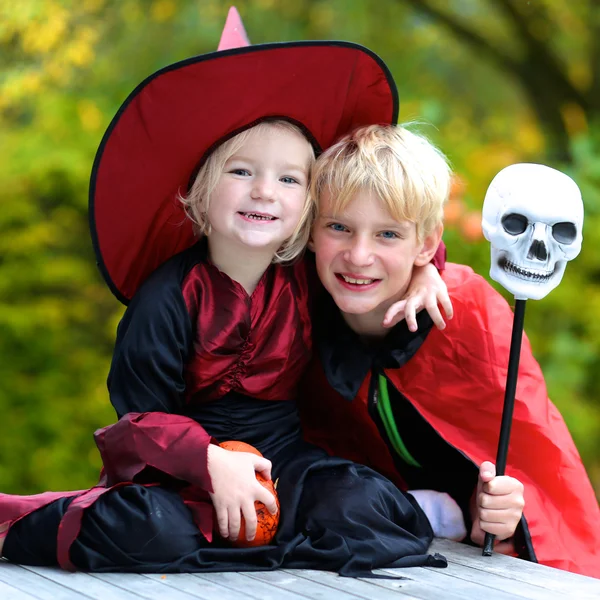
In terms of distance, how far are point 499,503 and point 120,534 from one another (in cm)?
94

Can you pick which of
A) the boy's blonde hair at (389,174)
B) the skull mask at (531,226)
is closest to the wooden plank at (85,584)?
the boy's blonde hair at (389,174)

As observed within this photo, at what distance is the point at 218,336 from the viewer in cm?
233

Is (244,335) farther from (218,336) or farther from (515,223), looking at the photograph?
(515,223)

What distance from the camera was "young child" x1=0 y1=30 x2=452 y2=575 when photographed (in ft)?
7.02

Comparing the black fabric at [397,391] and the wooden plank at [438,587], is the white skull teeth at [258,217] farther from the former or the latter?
the wooden plank at [438,587]


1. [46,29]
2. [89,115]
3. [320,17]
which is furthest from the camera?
[320,17]

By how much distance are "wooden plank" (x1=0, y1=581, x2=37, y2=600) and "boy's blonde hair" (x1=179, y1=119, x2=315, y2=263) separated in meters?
0.99

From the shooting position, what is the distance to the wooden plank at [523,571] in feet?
6.98

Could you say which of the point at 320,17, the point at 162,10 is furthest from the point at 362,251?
the point at 320,17

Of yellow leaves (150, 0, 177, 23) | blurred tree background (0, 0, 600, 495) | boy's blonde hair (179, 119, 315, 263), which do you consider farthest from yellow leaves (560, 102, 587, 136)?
boy's blonde hair (179, 119, 315, 263)

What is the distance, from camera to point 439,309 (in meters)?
2.59

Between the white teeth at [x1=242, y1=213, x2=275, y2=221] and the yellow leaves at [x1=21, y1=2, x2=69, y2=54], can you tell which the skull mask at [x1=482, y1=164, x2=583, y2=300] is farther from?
the yellow leaves at [x1=21, y1=2, x2=69, y2=54]

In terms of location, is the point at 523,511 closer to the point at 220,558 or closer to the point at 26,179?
the point at 220,558

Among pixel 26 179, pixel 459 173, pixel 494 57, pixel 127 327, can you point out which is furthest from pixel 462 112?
pixel 127 327
